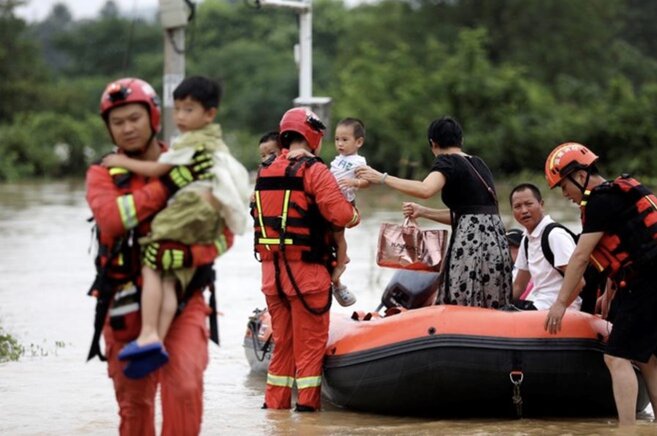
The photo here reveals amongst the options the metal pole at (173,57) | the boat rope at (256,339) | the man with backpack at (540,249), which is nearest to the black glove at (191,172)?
the man with backpack at (540,249)

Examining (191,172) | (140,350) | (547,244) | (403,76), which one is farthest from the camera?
(403,76)

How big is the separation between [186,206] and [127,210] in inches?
9.2

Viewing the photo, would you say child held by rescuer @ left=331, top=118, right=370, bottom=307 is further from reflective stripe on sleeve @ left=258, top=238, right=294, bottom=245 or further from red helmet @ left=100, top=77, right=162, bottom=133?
red helmet @ left=100, top=77, right=162, bottom=133

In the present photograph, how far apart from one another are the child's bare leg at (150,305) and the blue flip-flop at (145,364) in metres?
0.06

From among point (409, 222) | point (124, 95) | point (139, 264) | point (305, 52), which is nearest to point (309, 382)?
point (409, 222)

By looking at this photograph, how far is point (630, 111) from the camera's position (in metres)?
35.8

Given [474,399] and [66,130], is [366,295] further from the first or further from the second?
[66,130]

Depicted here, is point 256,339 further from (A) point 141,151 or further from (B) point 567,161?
(A) point 141,151

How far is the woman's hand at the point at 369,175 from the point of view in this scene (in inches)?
318

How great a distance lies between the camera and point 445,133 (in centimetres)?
815

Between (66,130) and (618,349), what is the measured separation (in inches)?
1668

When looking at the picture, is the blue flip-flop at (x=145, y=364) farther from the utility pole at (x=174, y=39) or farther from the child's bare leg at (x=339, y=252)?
the utility pole at (x=174, y=39)

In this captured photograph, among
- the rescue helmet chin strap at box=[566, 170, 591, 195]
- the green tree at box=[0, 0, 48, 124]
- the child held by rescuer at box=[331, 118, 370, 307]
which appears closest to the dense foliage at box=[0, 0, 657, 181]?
the green tree at box=[0, 0, 48, 124]

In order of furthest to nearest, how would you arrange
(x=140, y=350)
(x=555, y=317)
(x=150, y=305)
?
1. (x=555, y=317)
2. (x=150, y=305)
3. (x=140, y=350)
